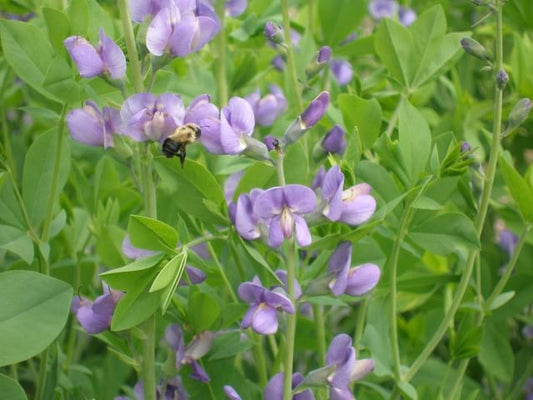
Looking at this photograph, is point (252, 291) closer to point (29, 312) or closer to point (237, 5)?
point (29, 312)

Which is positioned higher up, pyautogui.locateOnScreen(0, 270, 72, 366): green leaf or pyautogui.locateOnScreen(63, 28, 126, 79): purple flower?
pyautogui.locateOnScreen(63, 28, 126, 79): purple flower

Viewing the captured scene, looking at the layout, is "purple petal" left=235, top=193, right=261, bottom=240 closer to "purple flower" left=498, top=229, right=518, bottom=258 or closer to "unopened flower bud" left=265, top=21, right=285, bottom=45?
"unopened flower bud" left=265, top=21, right=285, bottom=45

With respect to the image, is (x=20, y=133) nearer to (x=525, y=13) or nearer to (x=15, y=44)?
(x=15, y=44)

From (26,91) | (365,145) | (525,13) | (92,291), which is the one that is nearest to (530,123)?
(525,13)

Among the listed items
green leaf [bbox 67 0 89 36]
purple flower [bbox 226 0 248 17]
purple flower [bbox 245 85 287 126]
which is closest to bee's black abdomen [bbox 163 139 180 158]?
green leaf [bbox 67 0 89 36]

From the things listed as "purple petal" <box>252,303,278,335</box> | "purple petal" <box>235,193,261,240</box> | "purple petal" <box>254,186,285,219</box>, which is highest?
"purple petal" <box>254,186,285,219</box>

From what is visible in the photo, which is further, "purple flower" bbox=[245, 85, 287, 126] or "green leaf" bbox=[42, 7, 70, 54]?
"purple flower" bbox=[245, 85, 287, 126]
